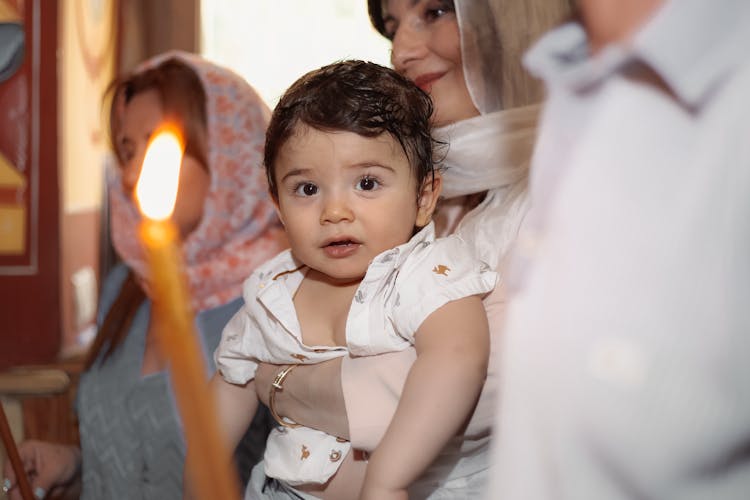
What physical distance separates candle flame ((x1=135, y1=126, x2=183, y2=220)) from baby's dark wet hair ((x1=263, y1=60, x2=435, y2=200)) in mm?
288

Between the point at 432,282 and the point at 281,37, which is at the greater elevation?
the point at 281,37

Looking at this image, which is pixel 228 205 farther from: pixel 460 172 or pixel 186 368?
pixel 186 368

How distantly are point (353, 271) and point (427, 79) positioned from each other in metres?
0.29

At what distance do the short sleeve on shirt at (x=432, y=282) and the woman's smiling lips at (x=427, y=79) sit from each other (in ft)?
0.85

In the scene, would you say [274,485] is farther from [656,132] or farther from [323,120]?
[656,132]

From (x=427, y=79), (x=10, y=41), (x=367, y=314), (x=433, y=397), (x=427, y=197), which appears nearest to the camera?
(x=433, y=397)

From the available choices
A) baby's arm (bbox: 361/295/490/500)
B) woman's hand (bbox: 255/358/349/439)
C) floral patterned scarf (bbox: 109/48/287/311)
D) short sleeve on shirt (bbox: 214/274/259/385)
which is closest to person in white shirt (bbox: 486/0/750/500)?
baby's arm (bbox: 361/295/490/500)

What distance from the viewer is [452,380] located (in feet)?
2.06

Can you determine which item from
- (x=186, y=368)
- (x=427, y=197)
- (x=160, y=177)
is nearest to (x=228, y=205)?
(x=427, y=197)

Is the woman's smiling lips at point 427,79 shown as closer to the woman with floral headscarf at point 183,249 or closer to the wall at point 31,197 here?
the woman with floral headscarf at point 183,249

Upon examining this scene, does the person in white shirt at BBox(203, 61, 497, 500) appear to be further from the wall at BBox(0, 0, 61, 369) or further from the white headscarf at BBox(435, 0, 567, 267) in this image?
the wall at BBox(0, 0, 61, 369)

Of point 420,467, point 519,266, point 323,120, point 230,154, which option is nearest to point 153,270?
point 519,266

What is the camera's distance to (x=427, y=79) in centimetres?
95

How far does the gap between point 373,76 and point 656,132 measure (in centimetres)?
48
